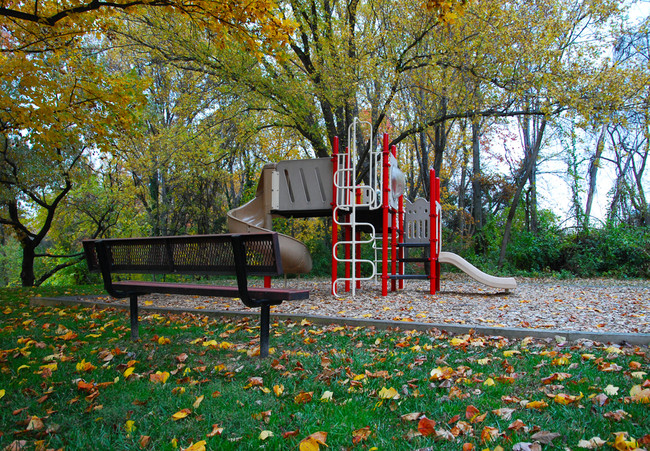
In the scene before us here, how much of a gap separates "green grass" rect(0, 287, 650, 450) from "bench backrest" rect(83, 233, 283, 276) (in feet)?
2.06

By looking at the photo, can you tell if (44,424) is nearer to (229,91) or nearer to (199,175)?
(229,91)

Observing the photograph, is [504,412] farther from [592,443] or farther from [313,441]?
[313,441]

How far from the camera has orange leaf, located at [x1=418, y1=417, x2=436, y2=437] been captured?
6.35ft

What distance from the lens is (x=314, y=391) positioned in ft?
8.26

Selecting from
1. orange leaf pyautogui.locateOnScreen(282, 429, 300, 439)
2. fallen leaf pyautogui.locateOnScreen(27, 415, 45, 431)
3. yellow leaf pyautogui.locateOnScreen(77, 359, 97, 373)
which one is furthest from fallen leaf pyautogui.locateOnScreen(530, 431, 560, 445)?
yellow leaf pyautogui.locateOnScreen(77, 359, 97, 373)

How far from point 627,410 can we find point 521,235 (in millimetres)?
12415

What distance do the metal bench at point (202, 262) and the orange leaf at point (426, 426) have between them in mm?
1273

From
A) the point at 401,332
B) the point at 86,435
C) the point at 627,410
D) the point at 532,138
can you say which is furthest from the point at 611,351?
the point at 532,138

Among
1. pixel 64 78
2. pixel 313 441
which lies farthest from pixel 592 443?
pixel 64 78

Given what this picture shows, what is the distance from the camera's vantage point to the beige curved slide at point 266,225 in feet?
23.5

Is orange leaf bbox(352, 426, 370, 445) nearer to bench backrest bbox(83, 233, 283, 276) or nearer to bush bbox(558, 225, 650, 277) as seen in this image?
bench backrest bbox(83, 233, 283, 276)

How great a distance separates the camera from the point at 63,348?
3691mm

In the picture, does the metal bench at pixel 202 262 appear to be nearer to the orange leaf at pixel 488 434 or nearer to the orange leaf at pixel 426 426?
the orange leaf at pixel 426 426

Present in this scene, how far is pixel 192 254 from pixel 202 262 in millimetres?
123
